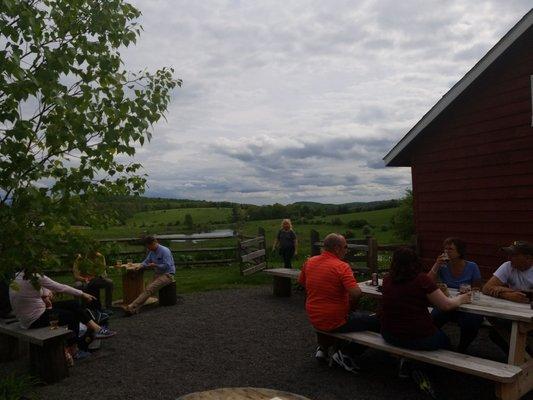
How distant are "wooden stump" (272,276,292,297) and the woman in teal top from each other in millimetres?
4914

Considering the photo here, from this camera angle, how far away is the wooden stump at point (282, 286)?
10656 mm

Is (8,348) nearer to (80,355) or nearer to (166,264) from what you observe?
(80,355)

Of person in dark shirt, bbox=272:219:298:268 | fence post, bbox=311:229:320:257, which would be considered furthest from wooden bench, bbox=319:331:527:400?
person in dark shirt, bbox=272:219:298:268

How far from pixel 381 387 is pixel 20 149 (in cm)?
437

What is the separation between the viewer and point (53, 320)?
19.8 feet

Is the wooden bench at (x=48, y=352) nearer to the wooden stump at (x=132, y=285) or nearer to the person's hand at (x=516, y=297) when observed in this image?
the wooden stump at (x=132, y=285)

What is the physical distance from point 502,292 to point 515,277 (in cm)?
30

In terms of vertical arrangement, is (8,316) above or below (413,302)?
below

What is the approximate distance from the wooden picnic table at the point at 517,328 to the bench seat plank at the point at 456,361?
0.84ft

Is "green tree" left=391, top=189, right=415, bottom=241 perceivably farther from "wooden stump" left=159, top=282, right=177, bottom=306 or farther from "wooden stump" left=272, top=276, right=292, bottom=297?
"wooden stump" left=159, top=282, right=177, bottom=306

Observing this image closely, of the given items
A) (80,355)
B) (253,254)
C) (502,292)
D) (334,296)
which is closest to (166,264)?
(80,355)

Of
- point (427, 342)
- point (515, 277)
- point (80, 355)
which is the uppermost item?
point (515, 277)

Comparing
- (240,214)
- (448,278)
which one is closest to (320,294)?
(448,278)

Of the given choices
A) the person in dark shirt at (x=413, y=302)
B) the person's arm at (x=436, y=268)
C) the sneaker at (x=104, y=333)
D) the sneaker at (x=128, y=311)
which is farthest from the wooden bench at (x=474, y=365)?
the sneaker at (x=128, y=311)
